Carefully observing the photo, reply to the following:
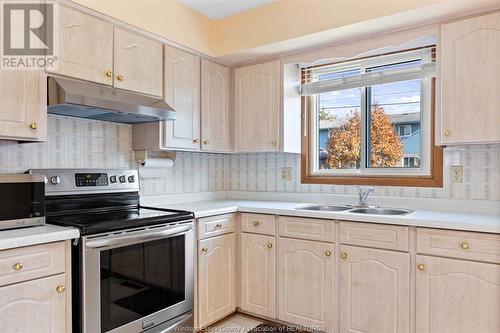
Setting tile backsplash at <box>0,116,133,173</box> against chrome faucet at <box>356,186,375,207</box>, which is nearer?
tile backsplash at <box>0,116,133,173</box>

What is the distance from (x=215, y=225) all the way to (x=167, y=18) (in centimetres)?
152

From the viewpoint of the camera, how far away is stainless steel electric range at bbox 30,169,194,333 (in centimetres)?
171

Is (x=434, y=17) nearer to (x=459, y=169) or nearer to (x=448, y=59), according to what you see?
(x=448, y=59)

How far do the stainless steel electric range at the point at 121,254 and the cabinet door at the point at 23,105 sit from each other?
1.18 feet

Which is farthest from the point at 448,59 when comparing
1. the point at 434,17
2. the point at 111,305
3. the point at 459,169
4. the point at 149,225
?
the point at 111,305

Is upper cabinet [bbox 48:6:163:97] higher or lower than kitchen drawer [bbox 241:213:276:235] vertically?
higher

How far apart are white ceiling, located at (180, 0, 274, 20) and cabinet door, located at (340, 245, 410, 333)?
6.20 ft

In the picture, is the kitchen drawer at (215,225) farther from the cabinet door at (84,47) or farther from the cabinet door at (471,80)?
the cabinet door at (471,80)

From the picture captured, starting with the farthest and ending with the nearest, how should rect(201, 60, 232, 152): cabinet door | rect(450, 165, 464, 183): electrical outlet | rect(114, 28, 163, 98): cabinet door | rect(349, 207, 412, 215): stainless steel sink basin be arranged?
rect(201, 60, 232, 152): cabinet door, rect(349, 207, 412, 215): stainless steel sink basin, rect(450, 165, 464, 183): electrical outlet, rect(114, 28, 163, 98): cabinet door

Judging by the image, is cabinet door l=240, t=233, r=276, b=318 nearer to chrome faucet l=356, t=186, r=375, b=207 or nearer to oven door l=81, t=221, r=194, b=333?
oven door l=81, t=221, r=194, b=333

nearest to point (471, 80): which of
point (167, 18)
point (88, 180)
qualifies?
point (167, 18)

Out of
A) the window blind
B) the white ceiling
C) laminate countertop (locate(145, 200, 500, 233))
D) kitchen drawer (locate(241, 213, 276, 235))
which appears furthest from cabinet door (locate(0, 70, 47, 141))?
the window blind

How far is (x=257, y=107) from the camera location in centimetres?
292

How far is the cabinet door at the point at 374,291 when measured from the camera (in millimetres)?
2021
